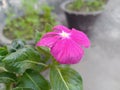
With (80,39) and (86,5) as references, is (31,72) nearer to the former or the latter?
(80,39)

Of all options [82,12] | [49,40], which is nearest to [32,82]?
[49,40]

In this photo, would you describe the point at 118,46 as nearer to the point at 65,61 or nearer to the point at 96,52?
the point at 96,52

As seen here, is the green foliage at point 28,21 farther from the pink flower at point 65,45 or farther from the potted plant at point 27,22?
the pink flower at point 65,45

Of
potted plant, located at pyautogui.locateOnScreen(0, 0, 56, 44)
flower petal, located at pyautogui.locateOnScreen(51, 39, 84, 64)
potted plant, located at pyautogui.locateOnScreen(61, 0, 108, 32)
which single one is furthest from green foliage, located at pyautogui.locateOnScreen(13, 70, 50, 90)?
potted plant, located at pyautogui.locateOnScreen(61, 0, 108, 32)

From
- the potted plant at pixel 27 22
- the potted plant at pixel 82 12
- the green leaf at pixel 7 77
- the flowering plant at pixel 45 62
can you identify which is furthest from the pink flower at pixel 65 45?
the potted plant at pixel 82 12

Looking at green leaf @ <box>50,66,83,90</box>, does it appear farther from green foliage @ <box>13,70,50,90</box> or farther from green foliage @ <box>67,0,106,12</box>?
green foliage @ <box>67,0,106,12</box>

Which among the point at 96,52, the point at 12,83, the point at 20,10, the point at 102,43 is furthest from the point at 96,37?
the point at 12,83
